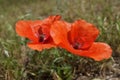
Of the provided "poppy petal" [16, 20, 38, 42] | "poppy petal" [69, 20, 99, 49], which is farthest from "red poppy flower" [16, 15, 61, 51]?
"poppy petal" [69, 20, 99, 49]

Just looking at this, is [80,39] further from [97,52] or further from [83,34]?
[97,52]

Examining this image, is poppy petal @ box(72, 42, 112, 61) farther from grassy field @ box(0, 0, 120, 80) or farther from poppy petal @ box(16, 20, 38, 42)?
poppy petal @ box(16, 20, 38, 42)

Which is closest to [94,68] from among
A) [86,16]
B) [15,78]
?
[15,78]

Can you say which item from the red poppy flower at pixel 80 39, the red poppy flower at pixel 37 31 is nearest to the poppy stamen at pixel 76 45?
the red poppy flower at pixel 80 39

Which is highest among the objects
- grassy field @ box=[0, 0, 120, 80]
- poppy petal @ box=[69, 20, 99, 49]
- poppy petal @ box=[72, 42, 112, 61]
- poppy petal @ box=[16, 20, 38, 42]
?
poppy petal @ box=[16, 20, 38, 42]

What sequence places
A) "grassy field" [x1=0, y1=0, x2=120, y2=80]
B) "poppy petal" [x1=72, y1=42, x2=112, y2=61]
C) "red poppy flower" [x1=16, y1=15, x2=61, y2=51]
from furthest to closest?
"grassy field" [x1=0, y1=0, x2=120, y2=80] < "red poppy flower" [x1=16, y1=15, x2=61, y2=51] < "poppy petal" [x1=72, y1=42, x2=112, y2=61]

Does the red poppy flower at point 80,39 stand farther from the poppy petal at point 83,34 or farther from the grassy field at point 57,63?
the grassy field at point 57,63
